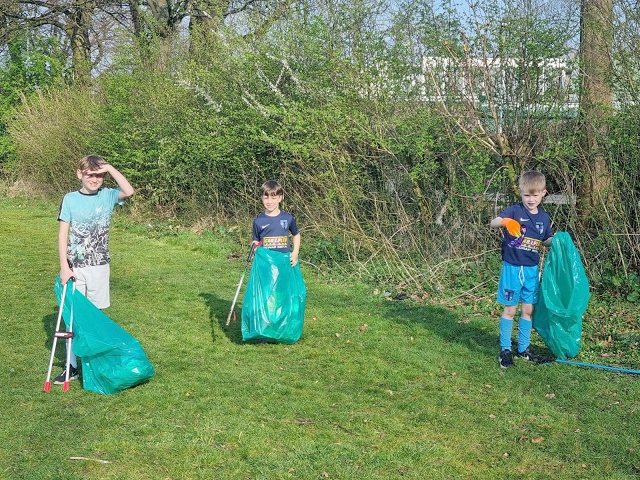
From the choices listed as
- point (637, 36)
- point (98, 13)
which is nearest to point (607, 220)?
point (637, 36)

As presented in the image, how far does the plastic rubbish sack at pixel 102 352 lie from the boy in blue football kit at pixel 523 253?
277cm

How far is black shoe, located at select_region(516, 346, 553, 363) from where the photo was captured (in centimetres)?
571

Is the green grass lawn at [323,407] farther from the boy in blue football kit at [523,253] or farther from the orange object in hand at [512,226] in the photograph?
the orange object in hand at [512,226]

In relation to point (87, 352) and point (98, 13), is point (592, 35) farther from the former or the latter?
point (98, 13)

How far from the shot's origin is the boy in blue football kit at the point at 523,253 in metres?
5.57

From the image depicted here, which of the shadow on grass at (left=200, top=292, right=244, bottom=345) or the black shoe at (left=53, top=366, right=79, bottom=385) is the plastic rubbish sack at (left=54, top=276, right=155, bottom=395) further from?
the shadow on grass at (left=200, top=292, right=244, bottom=345)

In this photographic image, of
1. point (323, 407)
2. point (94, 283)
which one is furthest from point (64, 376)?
point (323, 407)

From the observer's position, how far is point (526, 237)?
558 centimetres

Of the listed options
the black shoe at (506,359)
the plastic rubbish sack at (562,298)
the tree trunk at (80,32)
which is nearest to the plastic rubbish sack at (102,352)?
the black shoe at (506,359)

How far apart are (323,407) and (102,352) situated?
5.18ft

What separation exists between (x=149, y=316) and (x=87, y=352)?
239 cm

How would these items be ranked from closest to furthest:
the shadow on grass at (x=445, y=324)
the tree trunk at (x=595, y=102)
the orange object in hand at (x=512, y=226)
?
the orange object in hand at (x=512, y=226) < the shadow on grass at (x=445, y=324) < the tree trunk at (x=595, y=102)

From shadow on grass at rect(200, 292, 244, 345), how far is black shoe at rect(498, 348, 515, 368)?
2.26 meters

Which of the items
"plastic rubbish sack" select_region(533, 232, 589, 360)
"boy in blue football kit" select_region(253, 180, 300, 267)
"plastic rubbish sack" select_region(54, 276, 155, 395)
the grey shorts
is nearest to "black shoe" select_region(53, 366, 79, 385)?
"plastic rubbish sack" select_region(54, 276, 155, 395)
